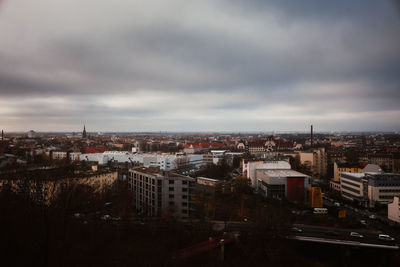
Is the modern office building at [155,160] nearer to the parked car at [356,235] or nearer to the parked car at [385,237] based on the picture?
the parked car at [356,235]

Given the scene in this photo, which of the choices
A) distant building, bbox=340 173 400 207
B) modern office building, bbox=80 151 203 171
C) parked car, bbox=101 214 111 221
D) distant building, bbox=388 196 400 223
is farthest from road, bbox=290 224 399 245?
modern office building, bbox=80 151 203 171

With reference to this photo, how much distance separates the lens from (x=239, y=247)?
677 cm

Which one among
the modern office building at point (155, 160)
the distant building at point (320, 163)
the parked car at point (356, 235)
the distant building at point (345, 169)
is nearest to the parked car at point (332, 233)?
the parked car at point (356, 235)

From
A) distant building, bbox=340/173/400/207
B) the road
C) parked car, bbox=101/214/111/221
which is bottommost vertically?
the road

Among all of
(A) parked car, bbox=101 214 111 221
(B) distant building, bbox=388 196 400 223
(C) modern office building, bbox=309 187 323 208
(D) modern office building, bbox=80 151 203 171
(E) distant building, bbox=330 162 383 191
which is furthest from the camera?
(D) modern office building, bbox=80 151 203 171

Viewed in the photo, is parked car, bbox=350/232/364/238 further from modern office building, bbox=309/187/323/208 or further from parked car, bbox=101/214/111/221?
parked car, bbox=101/214/111/221

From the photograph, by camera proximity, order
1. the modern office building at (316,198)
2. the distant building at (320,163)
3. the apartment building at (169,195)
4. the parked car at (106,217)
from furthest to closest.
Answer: the distant building at (320,163) < the modern office building at (316,198) < the apartment building at (169,195) < the parked car at (106,217)

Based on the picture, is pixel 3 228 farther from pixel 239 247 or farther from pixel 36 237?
pixel 239 247

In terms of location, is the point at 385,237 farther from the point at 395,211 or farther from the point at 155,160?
the point at 155,160

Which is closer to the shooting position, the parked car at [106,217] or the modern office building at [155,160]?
the parked car at [106,217]

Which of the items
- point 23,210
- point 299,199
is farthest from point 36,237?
point 299,199

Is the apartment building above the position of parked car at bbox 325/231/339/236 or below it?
above

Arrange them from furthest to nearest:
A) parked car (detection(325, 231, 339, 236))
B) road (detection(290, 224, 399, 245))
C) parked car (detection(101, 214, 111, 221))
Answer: parked car (detection(101, 214, 111, 221)) < parked car (detection(325, 231, 339, 236)) < road (detection(290, 224, 399, 245))

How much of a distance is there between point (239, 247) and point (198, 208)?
2.02 metres
